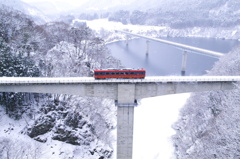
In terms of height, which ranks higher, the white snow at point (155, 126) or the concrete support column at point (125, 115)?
the concrete support column at point (125, 115)

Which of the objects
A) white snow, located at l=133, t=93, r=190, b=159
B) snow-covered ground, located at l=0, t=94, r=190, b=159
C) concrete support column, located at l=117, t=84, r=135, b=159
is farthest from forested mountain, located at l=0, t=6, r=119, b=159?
Answer: white snow, located at l=133, t=93, r=190, b=159

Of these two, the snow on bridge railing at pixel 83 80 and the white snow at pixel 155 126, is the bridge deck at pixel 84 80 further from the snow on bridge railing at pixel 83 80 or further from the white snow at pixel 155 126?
the white snow at pixel 155 126

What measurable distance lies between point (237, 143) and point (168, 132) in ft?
60.1

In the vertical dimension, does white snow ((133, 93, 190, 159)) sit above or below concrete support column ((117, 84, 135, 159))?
below

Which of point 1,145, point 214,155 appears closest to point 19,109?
point 1,145

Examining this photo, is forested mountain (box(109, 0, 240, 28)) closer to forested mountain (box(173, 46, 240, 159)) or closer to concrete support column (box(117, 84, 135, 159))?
forested mountain (box(173, 46, 240, 159))

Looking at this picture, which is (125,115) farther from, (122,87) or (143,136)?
(143,136)

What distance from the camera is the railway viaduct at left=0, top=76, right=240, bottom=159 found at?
81.4 ft

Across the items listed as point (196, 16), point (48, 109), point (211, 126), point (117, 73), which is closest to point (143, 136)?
point (211, 126)

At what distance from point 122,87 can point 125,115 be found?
386 cm

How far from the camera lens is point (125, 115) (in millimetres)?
26188

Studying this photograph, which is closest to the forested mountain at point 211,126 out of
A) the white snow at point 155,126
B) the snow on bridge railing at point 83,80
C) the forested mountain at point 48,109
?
the white snow at point 155,126

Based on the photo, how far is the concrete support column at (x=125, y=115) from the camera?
25734mm

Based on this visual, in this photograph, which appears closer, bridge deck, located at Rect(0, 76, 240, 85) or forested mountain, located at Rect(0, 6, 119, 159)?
bridge deck, located at Rect(0, 76, 240, 85)
